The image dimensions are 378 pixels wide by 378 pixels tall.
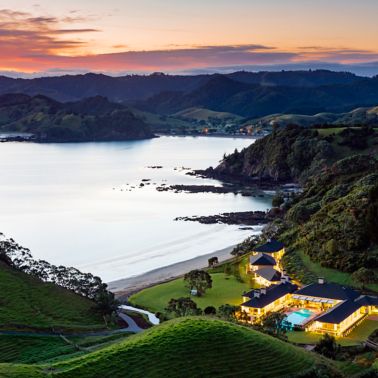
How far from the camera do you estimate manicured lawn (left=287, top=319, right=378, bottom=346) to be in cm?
3894

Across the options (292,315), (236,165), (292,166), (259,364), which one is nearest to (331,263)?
(292,315)

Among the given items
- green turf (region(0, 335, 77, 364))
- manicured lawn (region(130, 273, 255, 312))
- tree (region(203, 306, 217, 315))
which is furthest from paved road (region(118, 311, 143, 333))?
green turf (region(0, 335, 77, 364))

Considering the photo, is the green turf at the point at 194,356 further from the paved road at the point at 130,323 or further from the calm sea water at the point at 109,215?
the calm sea water at the point at 109,215

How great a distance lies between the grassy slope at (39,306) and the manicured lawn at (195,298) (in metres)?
5.86

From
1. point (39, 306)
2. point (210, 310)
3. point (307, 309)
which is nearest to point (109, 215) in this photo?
point (39, 306)

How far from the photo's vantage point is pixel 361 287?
5000 cm

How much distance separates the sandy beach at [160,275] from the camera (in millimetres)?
58859

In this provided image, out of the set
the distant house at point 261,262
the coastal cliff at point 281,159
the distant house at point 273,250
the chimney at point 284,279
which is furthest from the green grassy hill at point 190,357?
the coastal cliff at point 281,159

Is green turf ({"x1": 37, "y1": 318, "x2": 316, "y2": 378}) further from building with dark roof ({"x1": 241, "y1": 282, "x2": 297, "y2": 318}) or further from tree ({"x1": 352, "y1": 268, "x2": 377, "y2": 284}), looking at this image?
tree ({"x1": 352, "y1": 268, "x2": 377, "y2": 284})

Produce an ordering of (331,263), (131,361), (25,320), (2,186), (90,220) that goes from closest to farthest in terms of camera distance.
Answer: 1. (131,361)
2. (25,320)
3. (331,263)
4. (90,220)
5. (2,186)

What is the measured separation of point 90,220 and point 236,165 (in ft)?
214

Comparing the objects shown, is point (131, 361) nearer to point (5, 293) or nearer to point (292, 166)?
point (5, 293)

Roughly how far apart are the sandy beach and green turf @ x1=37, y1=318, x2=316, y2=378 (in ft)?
99.4

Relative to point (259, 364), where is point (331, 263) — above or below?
below
